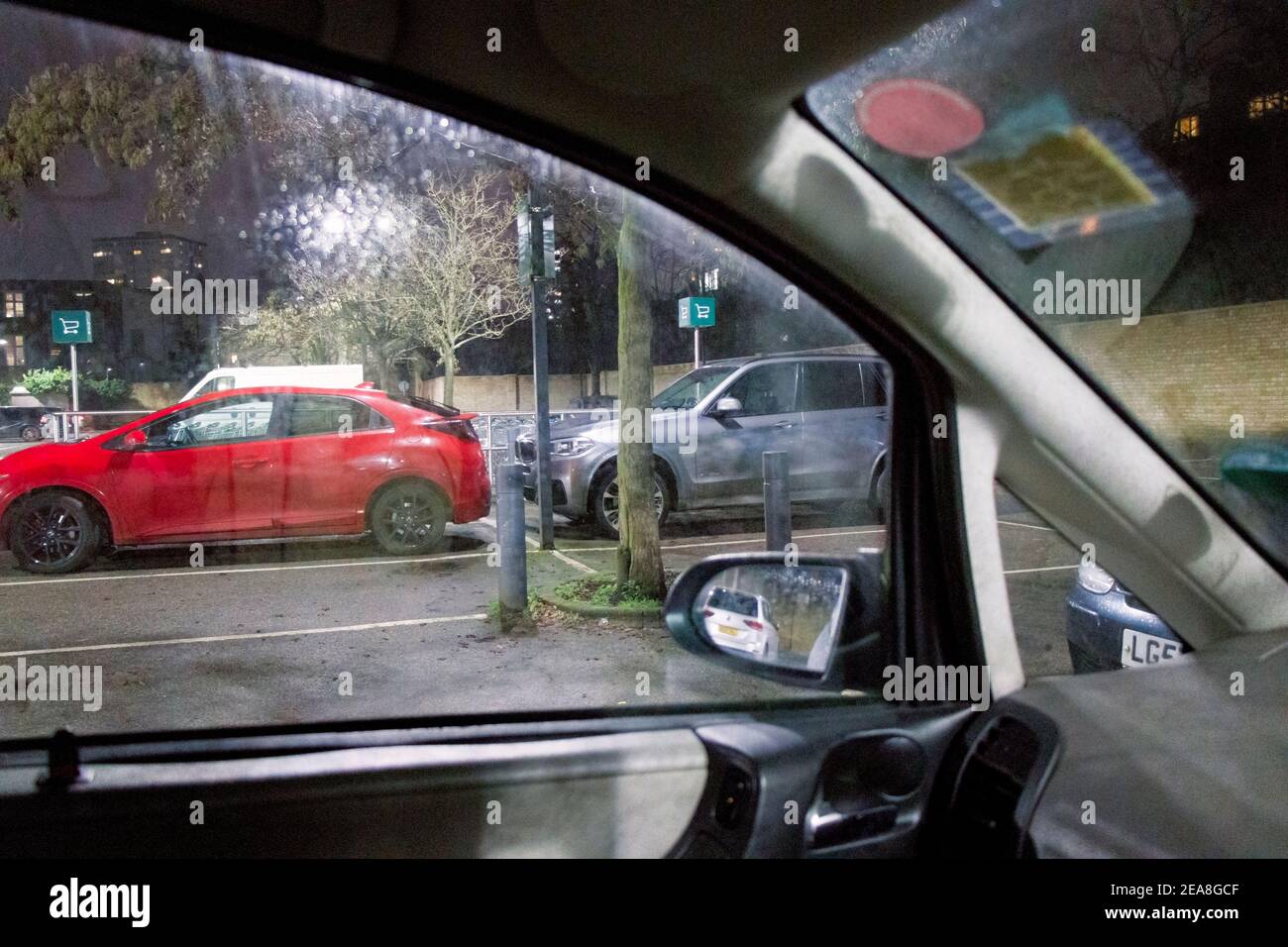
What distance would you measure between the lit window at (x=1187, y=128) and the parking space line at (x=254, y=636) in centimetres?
253

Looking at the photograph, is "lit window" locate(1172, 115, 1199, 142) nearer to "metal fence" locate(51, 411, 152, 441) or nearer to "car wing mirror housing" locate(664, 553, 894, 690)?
"car wing mirror housing" locate(664, 553, 894, 690)

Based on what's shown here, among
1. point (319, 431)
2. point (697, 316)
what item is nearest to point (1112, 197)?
point (697, 316)

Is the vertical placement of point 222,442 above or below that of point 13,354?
below

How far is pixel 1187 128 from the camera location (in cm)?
202

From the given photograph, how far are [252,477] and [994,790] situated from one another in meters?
2.79

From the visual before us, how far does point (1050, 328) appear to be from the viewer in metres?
1.66

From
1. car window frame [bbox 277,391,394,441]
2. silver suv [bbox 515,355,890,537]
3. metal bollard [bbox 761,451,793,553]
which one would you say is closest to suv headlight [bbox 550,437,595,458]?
silver suv [bbox 515,355,890,537]

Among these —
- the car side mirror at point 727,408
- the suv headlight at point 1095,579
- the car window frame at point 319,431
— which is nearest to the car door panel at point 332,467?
the car window frame at point 319,431

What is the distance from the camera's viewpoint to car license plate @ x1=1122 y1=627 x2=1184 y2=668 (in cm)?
166

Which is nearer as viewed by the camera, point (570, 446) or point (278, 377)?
point (278, 377)

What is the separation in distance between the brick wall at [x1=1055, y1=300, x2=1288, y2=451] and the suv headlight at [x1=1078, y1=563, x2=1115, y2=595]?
0.26 m

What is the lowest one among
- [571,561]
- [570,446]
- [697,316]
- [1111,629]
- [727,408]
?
[571,561]

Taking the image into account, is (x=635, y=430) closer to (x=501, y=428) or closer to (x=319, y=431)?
(x=501, y=428)

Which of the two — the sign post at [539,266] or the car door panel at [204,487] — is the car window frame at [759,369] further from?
the car door panel at [204,487]
